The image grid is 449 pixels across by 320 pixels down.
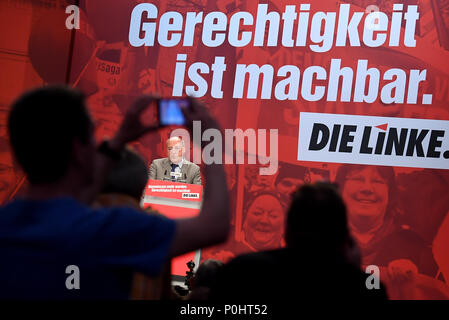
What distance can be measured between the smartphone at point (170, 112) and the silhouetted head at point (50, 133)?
174 mm

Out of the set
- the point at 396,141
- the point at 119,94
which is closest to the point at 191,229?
the point at 396,141

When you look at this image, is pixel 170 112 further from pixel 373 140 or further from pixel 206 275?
pixel 373 140

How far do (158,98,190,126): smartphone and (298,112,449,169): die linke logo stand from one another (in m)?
4.42

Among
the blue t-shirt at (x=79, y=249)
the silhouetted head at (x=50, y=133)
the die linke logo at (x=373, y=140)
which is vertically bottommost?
the blue t-shirt at (x=79, y=249)

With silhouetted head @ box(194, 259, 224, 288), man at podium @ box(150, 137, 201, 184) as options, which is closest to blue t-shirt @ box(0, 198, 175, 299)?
silhouetted head @ box(194, 259, 224, 288)

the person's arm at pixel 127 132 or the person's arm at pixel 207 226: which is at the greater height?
the person's arm at pixel 127 132

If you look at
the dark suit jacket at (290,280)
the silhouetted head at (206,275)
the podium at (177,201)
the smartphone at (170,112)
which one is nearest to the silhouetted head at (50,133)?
the smartphone at (170,112)

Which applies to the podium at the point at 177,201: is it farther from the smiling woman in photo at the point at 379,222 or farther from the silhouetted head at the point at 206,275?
the silhouetted head at the point at 206,275

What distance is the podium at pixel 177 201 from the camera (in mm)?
4168

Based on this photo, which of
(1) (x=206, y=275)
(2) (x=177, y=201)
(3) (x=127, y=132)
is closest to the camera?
(3) (x=127, y=132)

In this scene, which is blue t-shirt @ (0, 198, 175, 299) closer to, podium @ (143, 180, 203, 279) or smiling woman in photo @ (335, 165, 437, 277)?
podium @ (143, 180, 203, 279)

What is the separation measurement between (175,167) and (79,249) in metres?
4.54

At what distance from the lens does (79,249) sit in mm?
790

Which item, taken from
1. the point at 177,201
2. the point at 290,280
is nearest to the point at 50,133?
the point at 290,280
